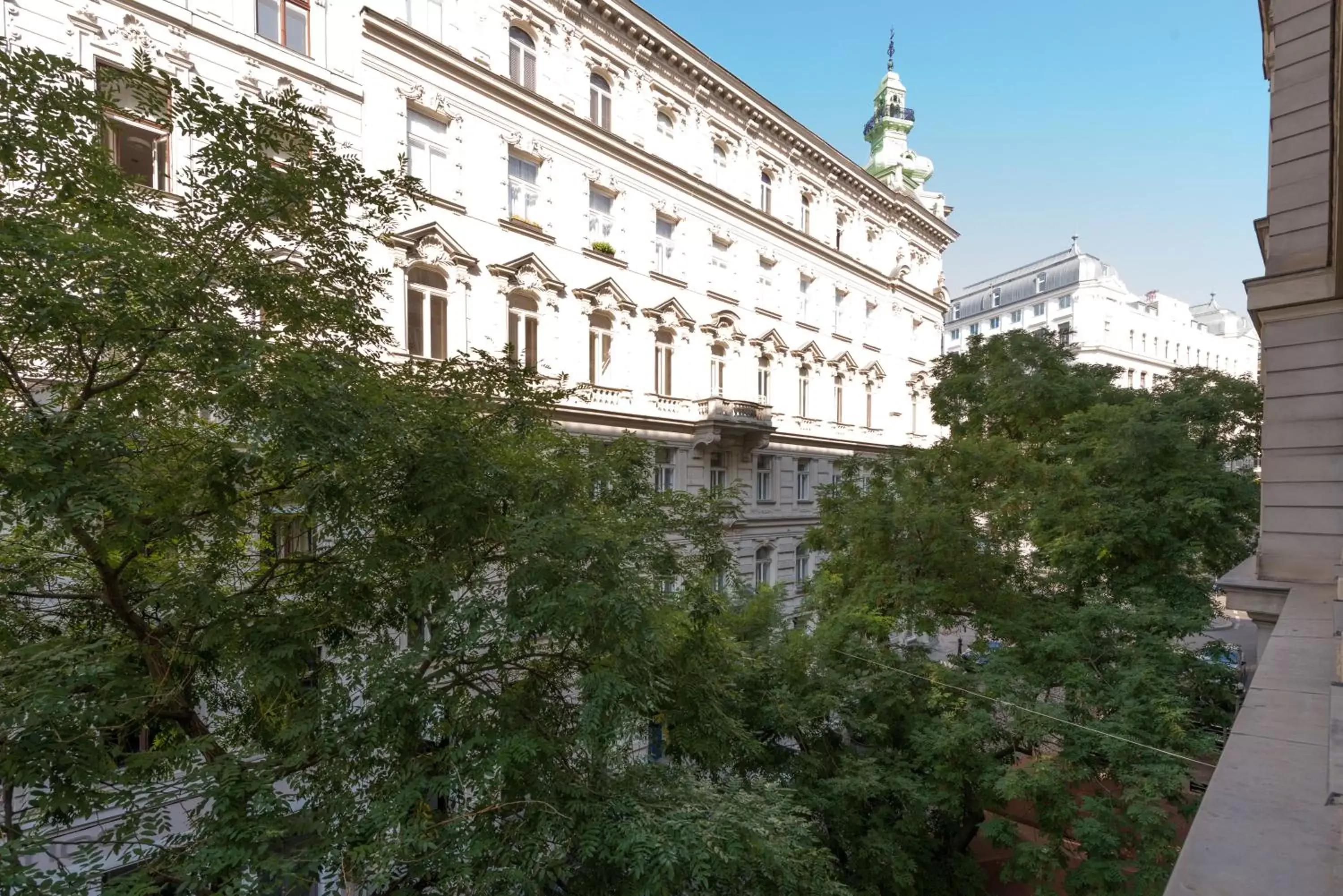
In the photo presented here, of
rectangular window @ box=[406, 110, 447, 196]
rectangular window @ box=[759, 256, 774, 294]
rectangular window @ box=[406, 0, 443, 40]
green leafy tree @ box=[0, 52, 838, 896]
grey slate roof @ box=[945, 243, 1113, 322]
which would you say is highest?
grey slate roof @ box=[945, 243, 1113, 322]

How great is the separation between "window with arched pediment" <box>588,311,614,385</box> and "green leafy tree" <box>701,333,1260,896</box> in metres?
7.45

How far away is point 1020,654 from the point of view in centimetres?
1138

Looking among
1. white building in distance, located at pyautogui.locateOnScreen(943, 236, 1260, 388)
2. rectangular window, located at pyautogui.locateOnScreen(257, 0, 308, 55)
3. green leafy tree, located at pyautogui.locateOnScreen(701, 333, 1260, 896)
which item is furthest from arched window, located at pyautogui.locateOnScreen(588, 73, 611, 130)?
white building in distance, located at pyautogui.locateOnScreen(943, 236, 1260, 388)

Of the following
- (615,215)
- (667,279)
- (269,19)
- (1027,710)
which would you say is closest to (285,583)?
(1027,710)

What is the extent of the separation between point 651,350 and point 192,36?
41.0 feet

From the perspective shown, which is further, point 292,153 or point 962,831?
point 962,831

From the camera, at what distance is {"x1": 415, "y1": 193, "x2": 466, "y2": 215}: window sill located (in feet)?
50.8

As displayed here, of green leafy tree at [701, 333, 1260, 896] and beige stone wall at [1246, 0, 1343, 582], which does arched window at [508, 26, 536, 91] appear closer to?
green leafy tree at [701, 333, 1260, 896]

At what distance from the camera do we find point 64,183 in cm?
580

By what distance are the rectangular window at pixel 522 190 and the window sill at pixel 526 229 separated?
0.15 metres

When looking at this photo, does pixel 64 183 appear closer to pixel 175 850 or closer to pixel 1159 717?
pixel 175 850

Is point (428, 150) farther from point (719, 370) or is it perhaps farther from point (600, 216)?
point (719, 370)

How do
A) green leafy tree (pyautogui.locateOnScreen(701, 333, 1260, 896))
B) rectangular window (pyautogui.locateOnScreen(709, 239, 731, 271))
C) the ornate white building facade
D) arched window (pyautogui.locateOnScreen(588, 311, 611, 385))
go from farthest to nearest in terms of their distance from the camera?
rectangular window (pyautogui.locateOnScreen(709, 239, 731, 271)) < arched window (pyautogui.locateOnScreen(588, 311, 611, 385)) < the ornate white building facade < green leafy tree (pyautogui.locateOnScreen(701, 333, 1260, 896))

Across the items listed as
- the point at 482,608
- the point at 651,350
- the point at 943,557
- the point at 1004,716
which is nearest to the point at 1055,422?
the point at 943,557
